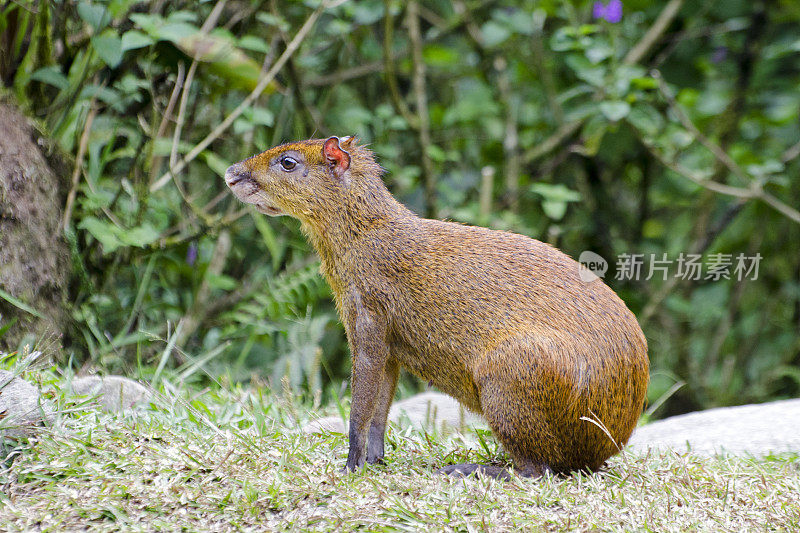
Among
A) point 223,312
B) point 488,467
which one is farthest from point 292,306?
point 488,467

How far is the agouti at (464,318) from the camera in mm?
3428

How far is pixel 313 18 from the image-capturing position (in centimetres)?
601

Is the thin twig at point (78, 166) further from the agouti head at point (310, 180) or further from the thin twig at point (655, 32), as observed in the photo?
the thin twig at point (655, 32)

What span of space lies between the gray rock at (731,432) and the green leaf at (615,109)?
2214 millimetres

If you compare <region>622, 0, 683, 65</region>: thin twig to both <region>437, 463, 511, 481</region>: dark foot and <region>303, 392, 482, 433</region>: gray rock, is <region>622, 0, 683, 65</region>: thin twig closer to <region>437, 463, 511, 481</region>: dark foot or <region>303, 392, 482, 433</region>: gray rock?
<region>303, 392, 482, 433</region>: gray rock

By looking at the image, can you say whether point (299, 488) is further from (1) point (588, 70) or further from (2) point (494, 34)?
(2) point (494, 34)

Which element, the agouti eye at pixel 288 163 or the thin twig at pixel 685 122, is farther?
the thin twig at pixel 685 122

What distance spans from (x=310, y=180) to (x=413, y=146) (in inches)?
167

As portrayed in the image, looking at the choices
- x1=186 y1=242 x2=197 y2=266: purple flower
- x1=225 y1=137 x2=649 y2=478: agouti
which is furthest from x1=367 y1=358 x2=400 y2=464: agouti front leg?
x1=186 y1=242 x2=197 y2=266: purple flower

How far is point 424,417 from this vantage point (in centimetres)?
509

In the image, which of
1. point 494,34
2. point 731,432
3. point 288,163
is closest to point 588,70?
point 494,34

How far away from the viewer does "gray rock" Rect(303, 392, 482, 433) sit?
4340 millimetres

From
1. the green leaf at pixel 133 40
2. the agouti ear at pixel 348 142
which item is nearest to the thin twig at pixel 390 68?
the green leaf at pixel 133 40

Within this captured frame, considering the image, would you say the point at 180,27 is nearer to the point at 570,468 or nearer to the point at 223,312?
the point at 223,312
